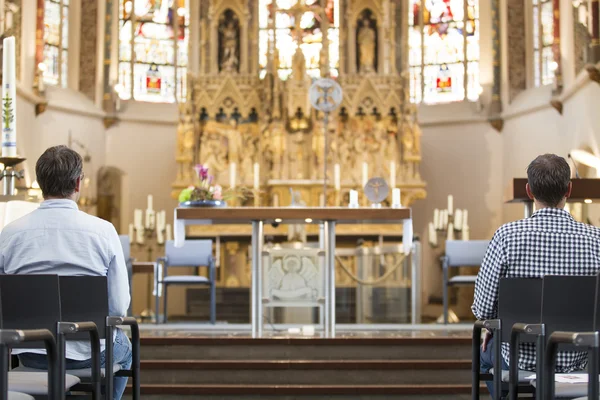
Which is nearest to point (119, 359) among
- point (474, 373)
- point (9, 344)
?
point (9, 344)

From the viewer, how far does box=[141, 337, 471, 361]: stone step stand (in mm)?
6742

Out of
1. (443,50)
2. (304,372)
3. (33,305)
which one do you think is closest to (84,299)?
(33,305)

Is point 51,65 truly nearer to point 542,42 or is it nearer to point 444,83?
point 444,83

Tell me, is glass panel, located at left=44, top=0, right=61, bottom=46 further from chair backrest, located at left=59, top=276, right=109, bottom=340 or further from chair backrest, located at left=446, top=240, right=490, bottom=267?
chair backrest, located at left=59, top=276, right=109, bottom=340

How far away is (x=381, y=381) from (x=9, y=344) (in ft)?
12.7

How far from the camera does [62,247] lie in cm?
365

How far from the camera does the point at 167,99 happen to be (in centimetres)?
1512

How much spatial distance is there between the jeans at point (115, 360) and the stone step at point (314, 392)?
2.29m

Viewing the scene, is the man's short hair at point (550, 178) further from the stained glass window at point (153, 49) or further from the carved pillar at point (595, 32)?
the stained glass window at point (153, 49)

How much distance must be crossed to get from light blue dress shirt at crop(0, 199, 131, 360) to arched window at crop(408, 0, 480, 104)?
38.2ft

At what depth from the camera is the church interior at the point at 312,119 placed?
1124cm

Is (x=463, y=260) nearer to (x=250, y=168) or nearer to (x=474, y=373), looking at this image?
(x=250, y=168)

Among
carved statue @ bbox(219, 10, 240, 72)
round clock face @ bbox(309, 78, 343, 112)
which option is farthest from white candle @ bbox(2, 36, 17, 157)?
carved statue @ bbox(219, 10, 240, 72)

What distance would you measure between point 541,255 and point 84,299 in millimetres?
1707
